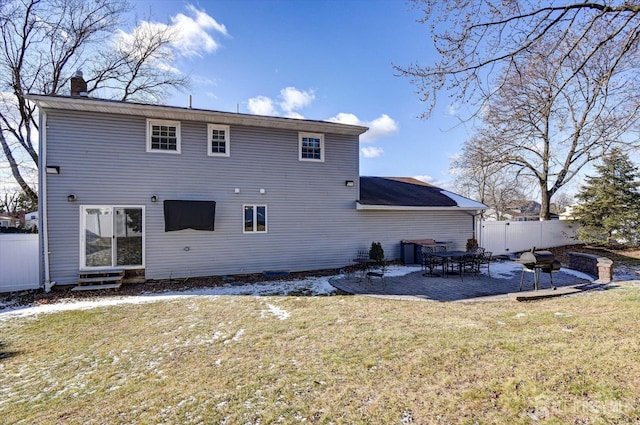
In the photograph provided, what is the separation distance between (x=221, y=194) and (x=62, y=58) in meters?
14.2

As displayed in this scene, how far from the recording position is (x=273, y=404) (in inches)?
117

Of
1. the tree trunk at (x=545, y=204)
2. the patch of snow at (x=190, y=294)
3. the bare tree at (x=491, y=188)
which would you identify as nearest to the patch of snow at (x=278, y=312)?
the patch of snow at (x=190, y=294)

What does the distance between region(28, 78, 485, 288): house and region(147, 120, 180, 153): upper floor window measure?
0.03 metres

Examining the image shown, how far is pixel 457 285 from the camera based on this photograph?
8414mm

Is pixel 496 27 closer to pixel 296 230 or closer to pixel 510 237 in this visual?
pixel 296 230

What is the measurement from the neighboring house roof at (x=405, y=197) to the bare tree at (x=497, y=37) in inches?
254

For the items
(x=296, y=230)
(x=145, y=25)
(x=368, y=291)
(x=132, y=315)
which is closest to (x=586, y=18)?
(x=368, y=291)

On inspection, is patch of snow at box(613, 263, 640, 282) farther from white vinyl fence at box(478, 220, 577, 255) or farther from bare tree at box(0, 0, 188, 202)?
bare tree at box(0, 0, 188, 202)

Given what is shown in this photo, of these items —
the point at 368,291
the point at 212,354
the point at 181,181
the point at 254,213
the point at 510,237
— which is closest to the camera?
the point at 212,354

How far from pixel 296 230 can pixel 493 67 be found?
24.1ft

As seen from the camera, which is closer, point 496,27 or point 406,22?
point 496,27

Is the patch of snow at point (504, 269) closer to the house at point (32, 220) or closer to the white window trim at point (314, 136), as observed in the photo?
the white window trim at point (314, 136)

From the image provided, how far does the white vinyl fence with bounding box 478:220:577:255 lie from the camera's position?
14.0 meters

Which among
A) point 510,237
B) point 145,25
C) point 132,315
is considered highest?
point 145,25
